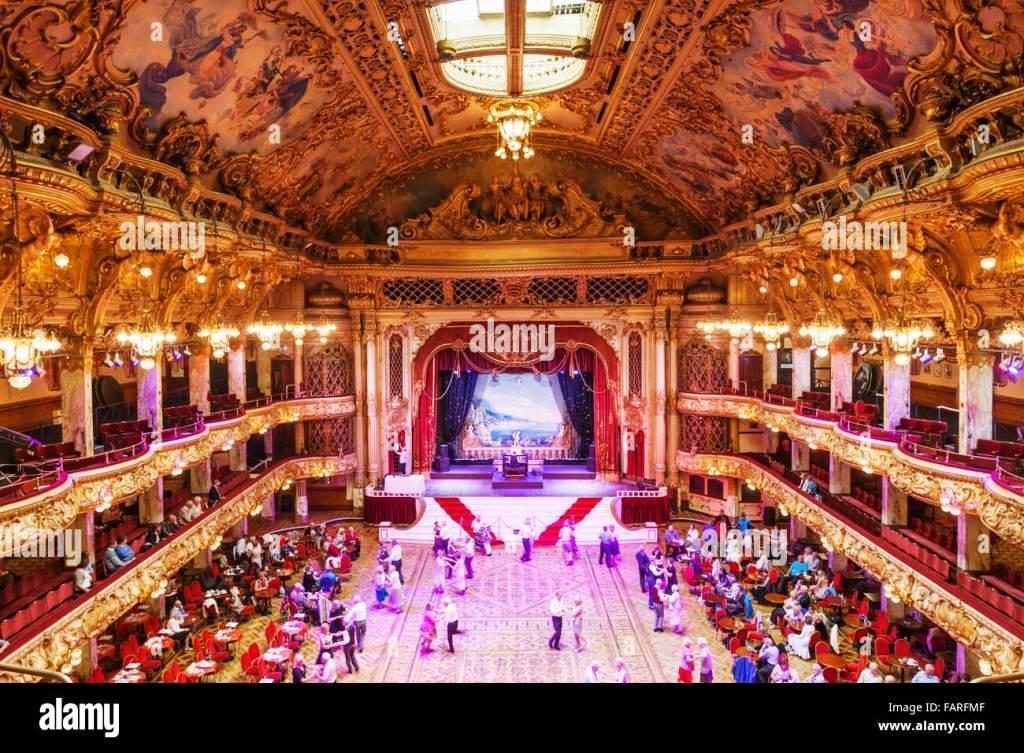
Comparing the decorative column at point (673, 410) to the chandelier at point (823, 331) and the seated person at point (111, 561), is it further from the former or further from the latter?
the seated person at point (111, 561)

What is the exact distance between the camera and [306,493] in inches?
914

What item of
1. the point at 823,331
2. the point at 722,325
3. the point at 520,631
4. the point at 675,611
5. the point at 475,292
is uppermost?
the point at 475,292

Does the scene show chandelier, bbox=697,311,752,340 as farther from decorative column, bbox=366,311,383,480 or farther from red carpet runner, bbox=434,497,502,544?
decorative column, bbox=366,311,383,480

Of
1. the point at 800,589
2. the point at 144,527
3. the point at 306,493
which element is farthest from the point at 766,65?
the point at 306,493

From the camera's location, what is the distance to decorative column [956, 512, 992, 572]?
1191 cm

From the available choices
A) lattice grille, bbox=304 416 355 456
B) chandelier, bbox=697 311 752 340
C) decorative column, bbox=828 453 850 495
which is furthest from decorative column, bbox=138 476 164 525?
decorative column, bbox=828 453 850 495

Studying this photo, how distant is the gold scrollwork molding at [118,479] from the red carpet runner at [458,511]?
5427 millimetres

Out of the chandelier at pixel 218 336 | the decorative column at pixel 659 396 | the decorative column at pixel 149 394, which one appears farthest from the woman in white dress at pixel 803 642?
the decorative column at pixel 149 394

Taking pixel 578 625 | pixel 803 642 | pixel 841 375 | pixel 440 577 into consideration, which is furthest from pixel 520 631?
pixel 841 375

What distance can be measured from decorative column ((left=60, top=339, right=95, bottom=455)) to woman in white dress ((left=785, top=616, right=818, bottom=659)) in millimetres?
13102

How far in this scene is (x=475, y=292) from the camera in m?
23.1

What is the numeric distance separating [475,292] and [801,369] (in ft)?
33.5

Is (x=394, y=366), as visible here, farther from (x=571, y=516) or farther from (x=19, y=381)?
(x=19, y=381)
